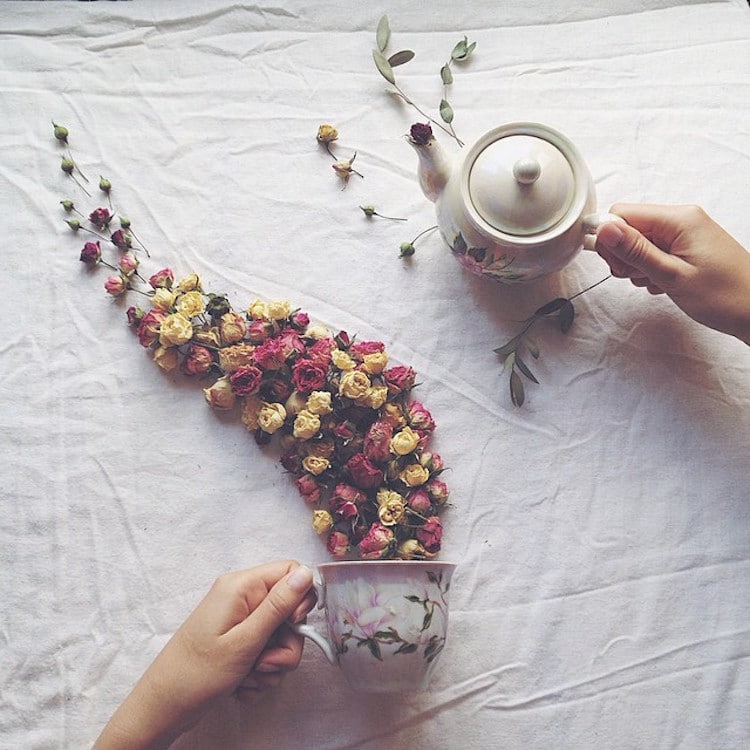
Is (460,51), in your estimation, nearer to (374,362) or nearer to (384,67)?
(384,67)

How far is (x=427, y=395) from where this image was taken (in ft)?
2.51

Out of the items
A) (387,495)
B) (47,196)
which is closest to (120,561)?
(387,495)

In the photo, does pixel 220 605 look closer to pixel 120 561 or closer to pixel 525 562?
pixel 120 561

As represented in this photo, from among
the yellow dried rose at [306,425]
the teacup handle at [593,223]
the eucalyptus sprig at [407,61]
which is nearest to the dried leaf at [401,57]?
the eucalyptus sprig at [407,61]

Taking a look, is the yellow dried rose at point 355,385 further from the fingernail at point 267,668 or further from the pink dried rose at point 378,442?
the fingernail at point 267,668

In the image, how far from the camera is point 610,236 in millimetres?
667

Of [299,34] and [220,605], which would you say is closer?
[220,605]

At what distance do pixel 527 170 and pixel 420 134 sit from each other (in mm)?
99

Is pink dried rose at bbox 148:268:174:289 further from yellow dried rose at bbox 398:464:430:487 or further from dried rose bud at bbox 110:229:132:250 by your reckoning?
yellow dried rose at bbox 398:464:430:487

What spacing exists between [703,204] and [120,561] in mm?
667

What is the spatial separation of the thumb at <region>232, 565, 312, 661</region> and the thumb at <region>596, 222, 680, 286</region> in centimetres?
38

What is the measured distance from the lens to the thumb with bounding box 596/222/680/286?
67 cm

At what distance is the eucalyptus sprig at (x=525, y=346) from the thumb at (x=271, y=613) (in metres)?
0.27

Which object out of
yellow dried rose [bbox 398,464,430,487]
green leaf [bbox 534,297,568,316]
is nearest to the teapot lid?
green leaf [bbox 534,297,568,316]
